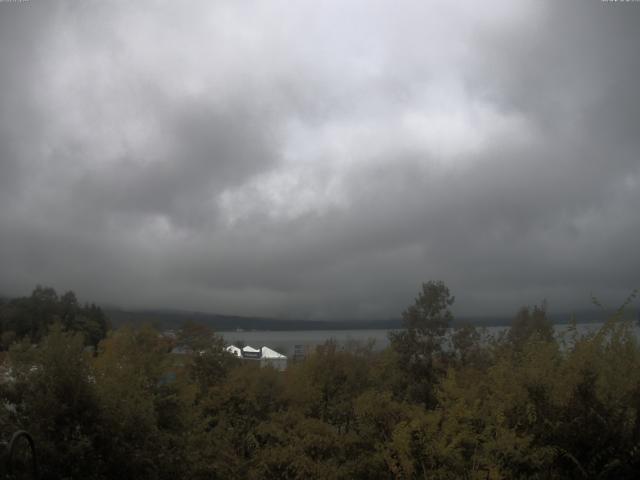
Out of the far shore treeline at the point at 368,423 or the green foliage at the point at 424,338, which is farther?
the green foliage at the point at 424,338

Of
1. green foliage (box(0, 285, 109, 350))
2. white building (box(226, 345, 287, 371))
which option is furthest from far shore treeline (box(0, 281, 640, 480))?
green foliage (box(0, 285, 109, 350))

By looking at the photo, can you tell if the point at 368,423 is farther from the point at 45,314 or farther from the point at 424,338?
the point at 45,314

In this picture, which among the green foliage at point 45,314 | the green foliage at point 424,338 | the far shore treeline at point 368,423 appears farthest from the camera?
the green foliage at point 45,314

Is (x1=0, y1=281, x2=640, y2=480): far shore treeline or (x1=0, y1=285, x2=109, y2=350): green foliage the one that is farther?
(x1=0, y1=285, x2=109, y2=350): green foliage

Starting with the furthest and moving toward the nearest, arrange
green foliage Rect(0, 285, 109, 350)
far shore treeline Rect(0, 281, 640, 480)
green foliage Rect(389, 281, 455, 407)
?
green foliage Rect(0, 285, 109, 350), green foliage Rect(389, 281, 455, 407), far shore treeline Rect(0, 281, 640, 480)

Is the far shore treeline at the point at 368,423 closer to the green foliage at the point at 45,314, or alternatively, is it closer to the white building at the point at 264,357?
the white building at the point at 264,357

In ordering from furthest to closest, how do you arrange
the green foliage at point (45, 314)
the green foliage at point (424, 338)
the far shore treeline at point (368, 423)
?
the green foliage at point (45, 314)
the green foliage at point (424, 338)
the far shore treeline at point (368, 423)

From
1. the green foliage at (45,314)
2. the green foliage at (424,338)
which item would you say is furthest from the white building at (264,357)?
the green foliage at (45,314)

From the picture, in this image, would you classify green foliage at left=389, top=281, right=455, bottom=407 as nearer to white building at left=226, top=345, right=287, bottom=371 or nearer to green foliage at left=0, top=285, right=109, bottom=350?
white building at left=226, top=345, right=287, bottom=371

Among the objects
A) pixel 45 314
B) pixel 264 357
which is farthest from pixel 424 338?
pixel 45 314

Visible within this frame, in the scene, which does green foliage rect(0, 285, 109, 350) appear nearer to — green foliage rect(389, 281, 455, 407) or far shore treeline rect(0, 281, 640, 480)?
green foliage rect(389, 281, 455, 407)

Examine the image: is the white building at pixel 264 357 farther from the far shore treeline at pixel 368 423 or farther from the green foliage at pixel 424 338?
the far shore treeline at pixel 368 423

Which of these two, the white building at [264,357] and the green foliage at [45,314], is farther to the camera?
the green foliage at [45,314]

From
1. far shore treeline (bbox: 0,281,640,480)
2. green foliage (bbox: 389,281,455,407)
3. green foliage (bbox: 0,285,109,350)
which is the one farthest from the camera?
green foliage (bbox: 0,285,109,350)
